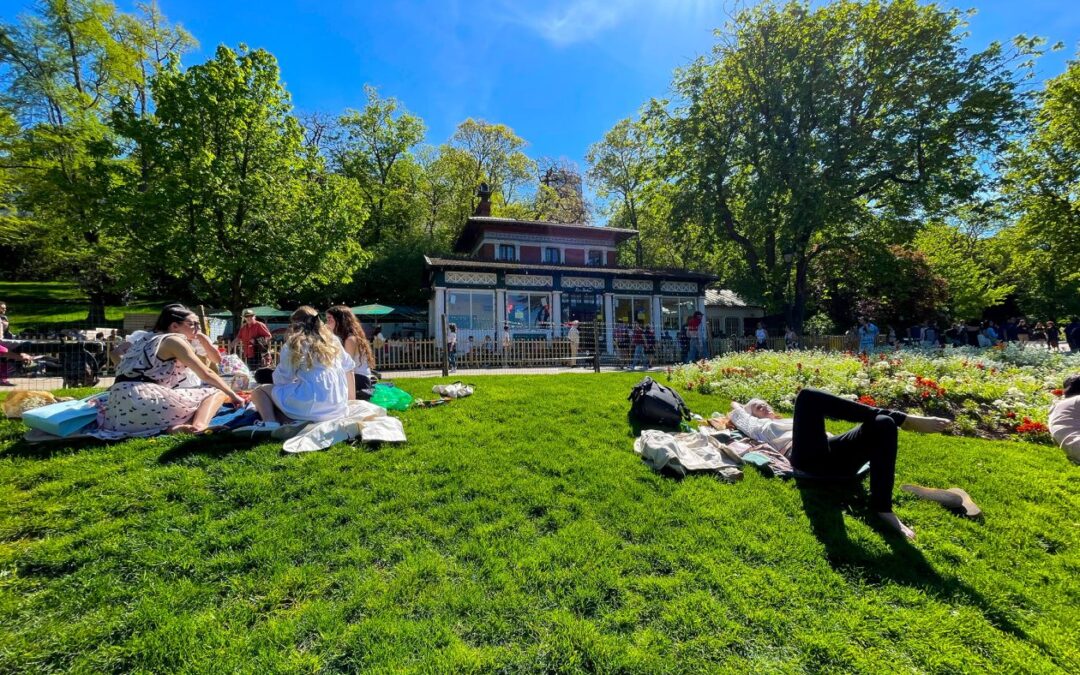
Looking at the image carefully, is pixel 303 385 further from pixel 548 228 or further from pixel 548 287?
pixel 548 228

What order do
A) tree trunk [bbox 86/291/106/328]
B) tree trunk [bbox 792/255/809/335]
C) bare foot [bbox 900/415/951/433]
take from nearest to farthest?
bare foot [bbox 900/415/951/433], tree trunk [bbox 792/255/809/335], tree trunk [bbox 86/291/106/328]

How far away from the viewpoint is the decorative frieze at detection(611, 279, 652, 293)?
23.1 meters

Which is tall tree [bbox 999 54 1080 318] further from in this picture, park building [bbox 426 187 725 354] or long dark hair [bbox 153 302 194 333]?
long dark hair [bbox 153 302 194 333]

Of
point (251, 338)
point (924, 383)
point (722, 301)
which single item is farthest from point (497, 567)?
point (722, 301)

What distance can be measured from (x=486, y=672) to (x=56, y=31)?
1395 inches

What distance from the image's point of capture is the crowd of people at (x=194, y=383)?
4617 mm

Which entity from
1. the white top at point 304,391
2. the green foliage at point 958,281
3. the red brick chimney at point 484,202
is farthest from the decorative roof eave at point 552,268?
the green foliage at point 958,281

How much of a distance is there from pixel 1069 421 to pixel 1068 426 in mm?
51

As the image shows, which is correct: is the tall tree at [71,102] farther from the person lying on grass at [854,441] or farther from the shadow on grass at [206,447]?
the person lying on grass at [854,441]

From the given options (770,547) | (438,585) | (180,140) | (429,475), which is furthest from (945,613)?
(180,140)

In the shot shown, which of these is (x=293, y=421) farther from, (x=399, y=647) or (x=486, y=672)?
(x=486, y=672)

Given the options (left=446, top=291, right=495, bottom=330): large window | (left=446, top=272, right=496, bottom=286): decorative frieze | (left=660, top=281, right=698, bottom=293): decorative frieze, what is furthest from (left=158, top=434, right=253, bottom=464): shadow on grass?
(left=660, top=281, right=698, bottom=293): decorative frieze

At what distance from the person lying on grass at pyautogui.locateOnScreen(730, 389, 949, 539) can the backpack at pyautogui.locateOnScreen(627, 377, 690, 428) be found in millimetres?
1564

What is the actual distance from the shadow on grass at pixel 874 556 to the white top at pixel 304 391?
4.98m
